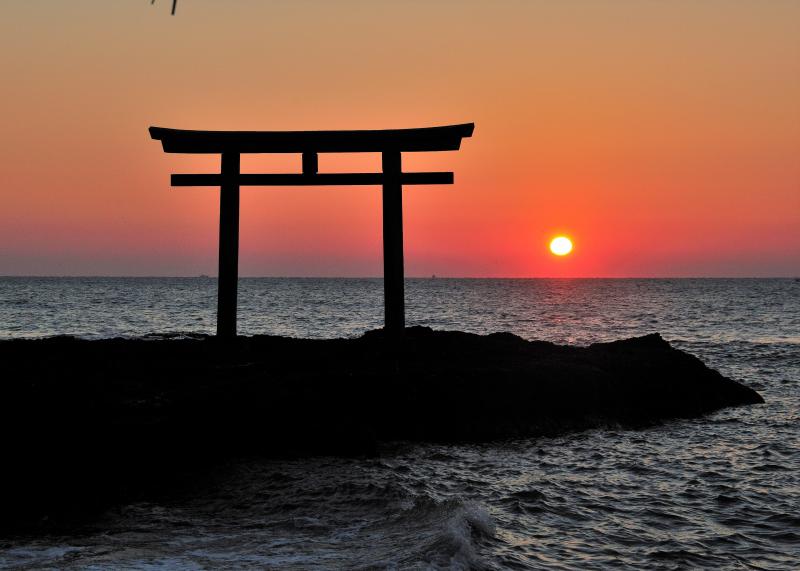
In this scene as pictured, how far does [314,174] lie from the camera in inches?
519

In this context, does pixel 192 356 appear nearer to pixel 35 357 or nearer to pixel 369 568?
pixel 35 357

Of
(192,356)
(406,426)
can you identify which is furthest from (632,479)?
(192,356)

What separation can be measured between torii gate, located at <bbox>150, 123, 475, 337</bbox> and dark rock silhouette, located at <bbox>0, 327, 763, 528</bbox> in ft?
3.80

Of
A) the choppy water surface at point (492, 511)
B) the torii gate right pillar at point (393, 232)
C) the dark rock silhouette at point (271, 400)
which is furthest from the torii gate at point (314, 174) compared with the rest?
the choppy water surface at point (492, 511)

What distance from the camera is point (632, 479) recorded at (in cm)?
1127

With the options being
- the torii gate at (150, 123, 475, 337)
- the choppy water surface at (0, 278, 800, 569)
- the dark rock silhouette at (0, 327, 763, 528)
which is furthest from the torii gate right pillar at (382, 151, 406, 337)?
the choppy water surface at (0, 278, 800, 569)

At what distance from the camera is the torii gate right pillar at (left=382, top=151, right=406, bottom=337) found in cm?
1302

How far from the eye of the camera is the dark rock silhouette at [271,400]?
9000 mm

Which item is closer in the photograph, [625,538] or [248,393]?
[625,538]

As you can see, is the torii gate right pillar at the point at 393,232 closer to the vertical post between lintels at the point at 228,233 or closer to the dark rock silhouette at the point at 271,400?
the dark rock silhouette at the point at 271,400

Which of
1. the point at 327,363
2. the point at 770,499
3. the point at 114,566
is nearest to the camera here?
the point at 114,566

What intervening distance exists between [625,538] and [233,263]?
8.02 metres

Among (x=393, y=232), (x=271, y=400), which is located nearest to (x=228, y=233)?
(x=393, y=232)

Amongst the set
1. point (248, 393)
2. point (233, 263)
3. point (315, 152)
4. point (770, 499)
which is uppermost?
point (315, 152)
